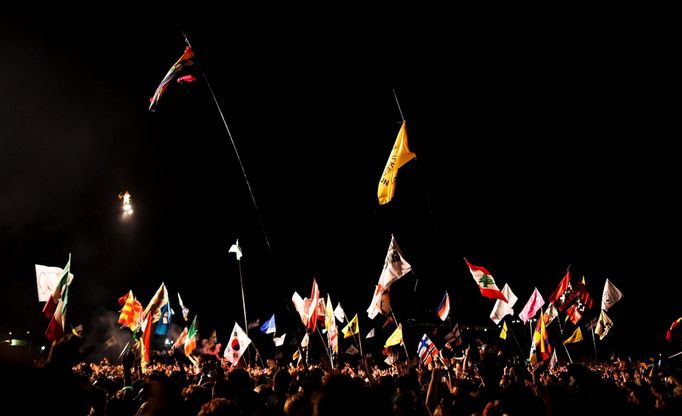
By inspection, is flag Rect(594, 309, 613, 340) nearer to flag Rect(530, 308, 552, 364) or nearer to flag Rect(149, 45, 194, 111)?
flag Rect(530, 308, 552, 364)

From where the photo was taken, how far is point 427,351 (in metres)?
14.5

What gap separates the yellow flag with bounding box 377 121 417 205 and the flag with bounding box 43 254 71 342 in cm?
873

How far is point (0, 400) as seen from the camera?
8.17ft

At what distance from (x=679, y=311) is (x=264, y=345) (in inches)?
1748

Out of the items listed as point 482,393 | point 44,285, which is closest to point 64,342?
point 482,393

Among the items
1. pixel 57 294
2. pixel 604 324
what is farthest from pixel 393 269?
pixel 604 324

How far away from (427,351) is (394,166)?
23.3ft

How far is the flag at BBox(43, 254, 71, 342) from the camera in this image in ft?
35.8

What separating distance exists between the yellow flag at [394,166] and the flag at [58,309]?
8732mm

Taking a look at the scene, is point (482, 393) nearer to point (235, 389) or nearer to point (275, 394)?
point (275, 394)

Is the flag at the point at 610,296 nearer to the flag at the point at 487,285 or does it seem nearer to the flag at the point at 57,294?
the flag at the point at 487,285

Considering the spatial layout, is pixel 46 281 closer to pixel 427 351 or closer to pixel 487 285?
pixel 427 351

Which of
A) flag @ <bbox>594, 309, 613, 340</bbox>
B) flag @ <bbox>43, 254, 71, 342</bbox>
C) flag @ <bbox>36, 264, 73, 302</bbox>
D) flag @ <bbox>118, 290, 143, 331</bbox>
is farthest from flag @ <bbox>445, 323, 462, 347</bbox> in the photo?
flag @ <bbox>118, 290, 143, 331</bbox>

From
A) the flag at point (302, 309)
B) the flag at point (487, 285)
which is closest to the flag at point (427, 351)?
the flag at point (487, 285)
